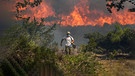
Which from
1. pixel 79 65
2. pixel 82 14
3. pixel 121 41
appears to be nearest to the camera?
pixel 79 65

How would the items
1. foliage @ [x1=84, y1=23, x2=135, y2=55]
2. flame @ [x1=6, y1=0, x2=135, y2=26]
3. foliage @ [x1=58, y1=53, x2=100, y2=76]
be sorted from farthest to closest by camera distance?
flame @ [x1=6, y1=0, x2=135, y2=26] < foliage @ [x1=84, y1=23, x2=135, y2=55] < foliage @ [x1=58, y1=53, x2=100, y2=76]

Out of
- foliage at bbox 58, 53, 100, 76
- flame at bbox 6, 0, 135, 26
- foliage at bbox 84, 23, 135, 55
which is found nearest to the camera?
foliage at bbox 58, 53, 100, 76

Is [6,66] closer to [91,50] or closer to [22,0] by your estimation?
[91,50]

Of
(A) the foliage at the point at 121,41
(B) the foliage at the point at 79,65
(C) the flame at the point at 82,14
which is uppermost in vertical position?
(C) the flame at the point at 82,14

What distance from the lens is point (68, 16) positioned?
224 feet

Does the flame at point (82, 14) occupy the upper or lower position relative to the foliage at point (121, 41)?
upper

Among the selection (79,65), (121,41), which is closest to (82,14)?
(121,41)

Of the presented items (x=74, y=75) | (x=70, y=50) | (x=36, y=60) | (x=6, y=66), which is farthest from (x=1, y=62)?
(x=70, y=50)

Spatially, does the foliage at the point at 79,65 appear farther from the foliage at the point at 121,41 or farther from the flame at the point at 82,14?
the flame at the point at 82,14

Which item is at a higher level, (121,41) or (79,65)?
(121,41)

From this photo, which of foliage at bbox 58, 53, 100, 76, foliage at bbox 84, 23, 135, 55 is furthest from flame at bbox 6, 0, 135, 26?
foliage at bbox 58, 53, 100, 76

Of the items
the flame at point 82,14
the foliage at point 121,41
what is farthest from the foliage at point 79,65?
the flame at point 82,14

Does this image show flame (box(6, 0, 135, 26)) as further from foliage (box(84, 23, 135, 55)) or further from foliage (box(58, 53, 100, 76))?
foliage (box(58, 53, 100, 76))

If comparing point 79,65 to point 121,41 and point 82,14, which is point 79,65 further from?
point 82,14
